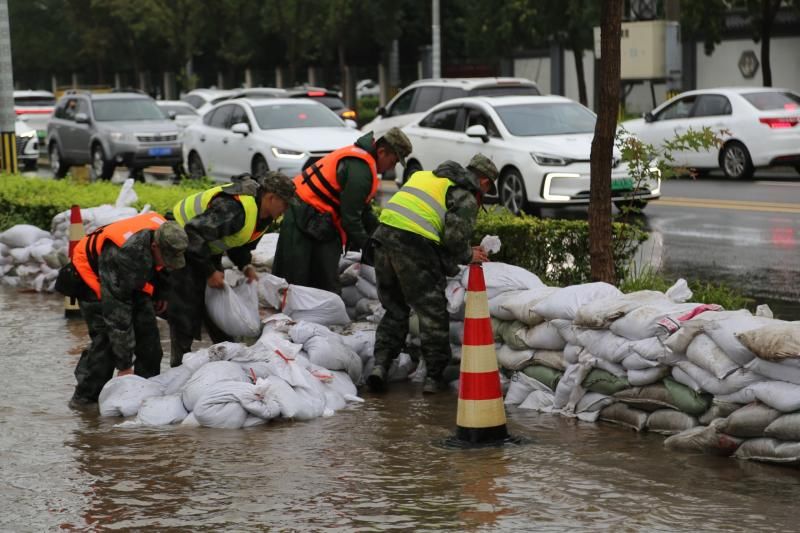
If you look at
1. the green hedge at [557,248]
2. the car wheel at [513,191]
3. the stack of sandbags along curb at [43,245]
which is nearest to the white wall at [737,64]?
the car wheel at [513,191]

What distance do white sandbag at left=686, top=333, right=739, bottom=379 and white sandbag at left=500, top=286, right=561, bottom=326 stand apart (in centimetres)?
137

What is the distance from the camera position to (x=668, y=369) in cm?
773

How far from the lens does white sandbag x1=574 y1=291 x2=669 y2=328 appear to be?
8.09 m

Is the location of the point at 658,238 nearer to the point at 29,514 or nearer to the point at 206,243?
the point at 206,243

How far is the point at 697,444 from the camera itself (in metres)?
7.33

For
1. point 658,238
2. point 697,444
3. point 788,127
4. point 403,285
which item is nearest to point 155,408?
point 403,285

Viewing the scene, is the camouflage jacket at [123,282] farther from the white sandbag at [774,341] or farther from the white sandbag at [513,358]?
the white sandbag at [774,341]

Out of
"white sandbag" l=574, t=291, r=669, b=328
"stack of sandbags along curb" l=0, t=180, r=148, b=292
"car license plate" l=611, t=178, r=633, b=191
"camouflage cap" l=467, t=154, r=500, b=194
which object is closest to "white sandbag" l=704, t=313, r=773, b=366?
"white sandbag" l=574, t=291, r=669, b=328

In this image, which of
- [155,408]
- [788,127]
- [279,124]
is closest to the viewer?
[155,408]

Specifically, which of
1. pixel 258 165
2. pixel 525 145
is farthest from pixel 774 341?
pixel 258 165

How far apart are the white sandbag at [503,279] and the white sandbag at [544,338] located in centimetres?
61

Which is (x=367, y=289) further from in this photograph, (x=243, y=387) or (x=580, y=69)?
(x=580, y=69)

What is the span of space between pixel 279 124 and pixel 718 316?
14669 millimetres

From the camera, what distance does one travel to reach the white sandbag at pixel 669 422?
761cm
